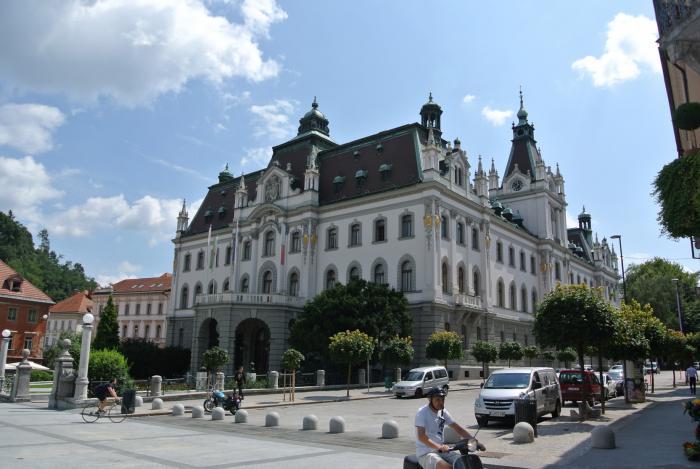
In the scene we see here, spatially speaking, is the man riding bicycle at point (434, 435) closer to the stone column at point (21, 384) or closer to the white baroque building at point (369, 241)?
the stone column at point (21, 384)

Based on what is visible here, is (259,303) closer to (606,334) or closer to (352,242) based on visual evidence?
(352,242)

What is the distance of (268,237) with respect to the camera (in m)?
56.0

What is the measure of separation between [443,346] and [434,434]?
3189cm

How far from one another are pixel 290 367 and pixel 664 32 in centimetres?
2533

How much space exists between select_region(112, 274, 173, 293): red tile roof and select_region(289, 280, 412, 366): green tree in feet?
185

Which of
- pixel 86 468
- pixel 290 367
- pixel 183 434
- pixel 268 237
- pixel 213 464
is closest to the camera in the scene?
pixel 86 468

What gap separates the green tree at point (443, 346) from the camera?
38.8 m

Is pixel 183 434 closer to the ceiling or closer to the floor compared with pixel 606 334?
closer to the floor

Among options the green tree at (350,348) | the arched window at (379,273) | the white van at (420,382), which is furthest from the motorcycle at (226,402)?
the arched window at (379,273)

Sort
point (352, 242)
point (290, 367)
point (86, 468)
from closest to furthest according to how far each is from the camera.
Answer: point (86, 468), point (290, 367), point (352, 242)

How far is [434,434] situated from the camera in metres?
7.71

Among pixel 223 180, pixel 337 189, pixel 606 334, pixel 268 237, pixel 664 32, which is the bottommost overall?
pixel 606 334

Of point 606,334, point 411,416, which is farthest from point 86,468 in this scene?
point 606,334

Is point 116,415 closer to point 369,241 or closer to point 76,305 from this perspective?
point 369,241
